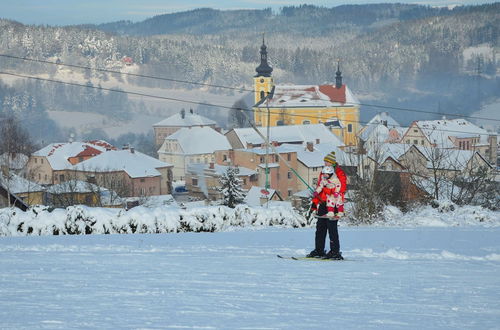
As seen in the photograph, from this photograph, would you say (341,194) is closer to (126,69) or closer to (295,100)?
(295,100)

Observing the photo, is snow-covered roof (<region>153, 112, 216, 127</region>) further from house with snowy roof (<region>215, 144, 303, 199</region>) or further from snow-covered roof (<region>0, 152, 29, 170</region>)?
house with snowy roof (<region>215, 144, 303, 199</region>)

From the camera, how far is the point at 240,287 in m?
6.31

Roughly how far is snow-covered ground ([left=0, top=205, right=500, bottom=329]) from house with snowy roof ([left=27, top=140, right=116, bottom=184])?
55.2 m

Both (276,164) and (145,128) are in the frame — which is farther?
(145,128)

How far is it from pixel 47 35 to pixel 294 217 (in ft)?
507

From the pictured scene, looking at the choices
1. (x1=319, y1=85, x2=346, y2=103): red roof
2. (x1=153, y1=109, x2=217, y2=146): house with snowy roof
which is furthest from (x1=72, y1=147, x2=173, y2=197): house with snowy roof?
(x1=319, y1=85, x2=346, y2=103): red roof

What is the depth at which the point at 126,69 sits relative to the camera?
166 m

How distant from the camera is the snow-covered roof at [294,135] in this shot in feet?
248

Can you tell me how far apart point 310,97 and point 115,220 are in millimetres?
94748

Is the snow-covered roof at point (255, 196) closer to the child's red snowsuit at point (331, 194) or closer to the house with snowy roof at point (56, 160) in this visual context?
the house with snowy roof at point (56, 160)

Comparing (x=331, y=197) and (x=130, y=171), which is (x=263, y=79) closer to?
(x=130, y=171)

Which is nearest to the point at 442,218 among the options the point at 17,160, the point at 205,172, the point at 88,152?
the point at 205,172

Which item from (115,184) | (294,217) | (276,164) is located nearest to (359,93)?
(276,164)

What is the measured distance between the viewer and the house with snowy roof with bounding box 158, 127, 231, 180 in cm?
7719
